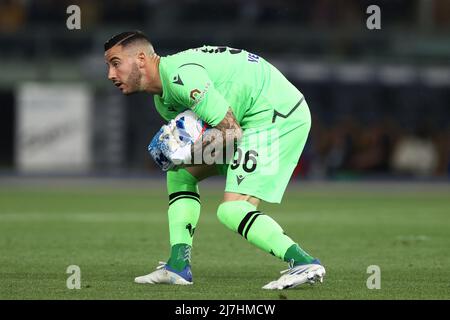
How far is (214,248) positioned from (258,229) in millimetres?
4236

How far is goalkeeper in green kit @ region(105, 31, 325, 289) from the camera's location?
7.65 metres

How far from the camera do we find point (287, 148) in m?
8.00

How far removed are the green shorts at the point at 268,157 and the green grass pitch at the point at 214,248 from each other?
0.74m

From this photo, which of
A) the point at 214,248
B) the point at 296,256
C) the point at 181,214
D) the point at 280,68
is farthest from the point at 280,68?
the point at 296,256

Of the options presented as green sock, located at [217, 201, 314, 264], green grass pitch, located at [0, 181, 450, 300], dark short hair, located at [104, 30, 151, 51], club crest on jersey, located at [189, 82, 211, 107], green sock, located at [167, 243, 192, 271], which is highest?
dark short hair, located at [104, 30, 151, 51]

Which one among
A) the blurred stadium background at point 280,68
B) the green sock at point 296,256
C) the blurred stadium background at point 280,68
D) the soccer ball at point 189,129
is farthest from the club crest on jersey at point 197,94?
the blurred stadium background at point 280,68

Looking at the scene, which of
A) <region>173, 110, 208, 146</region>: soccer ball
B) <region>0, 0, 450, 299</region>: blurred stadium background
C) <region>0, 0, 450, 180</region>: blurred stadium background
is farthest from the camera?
<region>0, 0, 450, 180</region>: blurred stadium background

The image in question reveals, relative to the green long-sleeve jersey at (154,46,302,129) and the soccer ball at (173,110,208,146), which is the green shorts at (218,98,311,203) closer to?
the green long-sleeve jersey at (154,46,302,129)

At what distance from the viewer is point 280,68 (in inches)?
1273

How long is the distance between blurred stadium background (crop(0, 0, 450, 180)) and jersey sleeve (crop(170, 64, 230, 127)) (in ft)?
79.9

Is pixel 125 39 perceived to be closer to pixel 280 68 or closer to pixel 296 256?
pixel 296 256

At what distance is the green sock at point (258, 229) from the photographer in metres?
7.73

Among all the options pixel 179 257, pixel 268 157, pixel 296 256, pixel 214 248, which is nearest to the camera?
pixel 296 256

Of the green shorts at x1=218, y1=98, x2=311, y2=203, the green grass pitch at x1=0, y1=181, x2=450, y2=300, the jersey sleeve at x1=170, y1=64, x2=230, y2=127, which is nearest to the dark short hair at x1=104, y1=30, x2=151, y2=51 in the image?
the jersey sleeve at x1=170, y1=64, x2=230, y2=127
